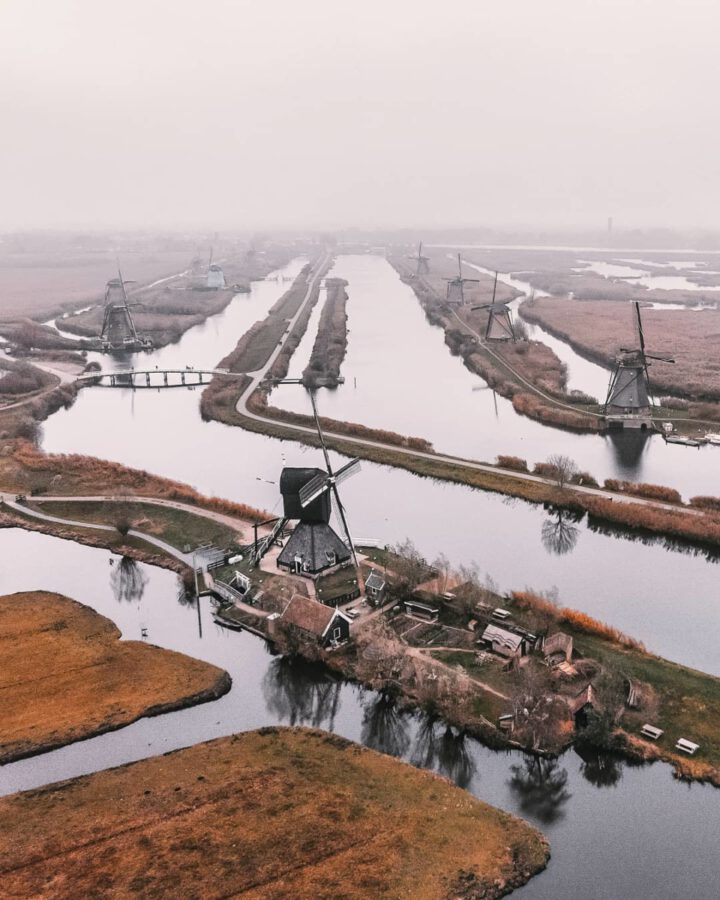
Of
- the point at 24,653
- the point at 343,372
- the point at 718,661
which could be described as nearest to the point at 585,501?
the point at 718,661

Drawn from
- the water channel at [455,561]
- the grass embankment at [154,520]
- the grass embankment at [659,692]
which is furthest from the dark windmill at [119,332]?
the grass embankment at [659,692]

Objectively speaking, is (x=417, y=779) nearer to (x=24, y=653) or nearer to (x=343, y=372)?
(x=24, y=653)

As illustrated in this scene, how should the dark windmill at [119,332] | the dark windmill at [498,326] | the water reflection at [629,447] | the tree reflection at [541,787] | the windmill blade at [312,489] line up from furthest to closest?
the dark windmill at [119,332] → the dark windmill at [498,326] → the water reflection at [629,447] → the windmill blade at [312,489] → the tree reflection at [541,787]

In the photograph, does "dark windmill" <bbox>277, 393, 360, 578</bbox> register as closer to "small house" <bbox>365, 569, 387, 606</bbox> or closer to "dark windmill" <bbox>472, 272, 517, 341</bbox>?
"small house" <bbox>365, 569, 387, 606</bbox>

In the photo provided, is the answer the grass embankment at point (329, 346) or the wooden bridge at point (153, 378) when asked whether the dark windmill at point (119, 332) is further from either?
the grass embankment at point (329, 346)

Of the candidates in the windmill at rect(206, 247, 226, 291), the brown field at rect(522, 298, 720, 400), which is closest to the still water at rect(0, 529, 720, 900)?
the brown field at rect(522, 298, 720, 400)

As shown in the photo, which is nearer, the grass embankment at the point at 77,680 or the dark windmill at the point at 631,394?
the grass embankment at the point at 77,680
